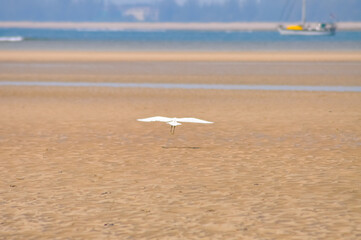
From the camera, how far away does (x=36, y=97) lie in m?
22.9

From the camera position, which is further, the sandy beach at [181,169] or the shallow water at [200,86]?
the shallow water at [200,86]

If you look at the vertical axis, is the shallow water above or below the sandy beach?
below

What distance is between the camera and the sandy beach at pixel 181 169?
24.5 ft

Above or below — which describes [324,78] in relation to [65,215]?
below

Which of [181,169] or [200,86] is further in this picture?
[200,86]

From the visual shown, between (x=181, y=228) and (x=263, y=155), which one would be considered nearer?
(x=181, y=228)

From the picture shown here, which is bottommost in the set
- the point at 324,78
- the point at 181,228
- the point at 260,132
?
the point at 324,78

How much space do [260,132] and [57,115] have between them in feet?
19.2

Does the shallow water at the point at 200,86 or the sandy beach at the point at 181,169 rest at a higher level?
the sandy beach at the point at 181,169

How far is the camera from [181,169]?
10.6m

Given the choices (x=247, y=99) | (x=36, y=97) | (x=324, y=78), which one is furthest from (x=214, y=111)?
(x=324, y=78)

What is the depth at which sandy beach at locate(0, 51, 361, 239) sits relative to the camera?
7.48 meters

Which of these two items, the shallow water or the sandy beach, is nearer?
the sandy beach

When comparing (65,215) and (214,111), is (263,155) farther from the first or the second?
(214,111)
